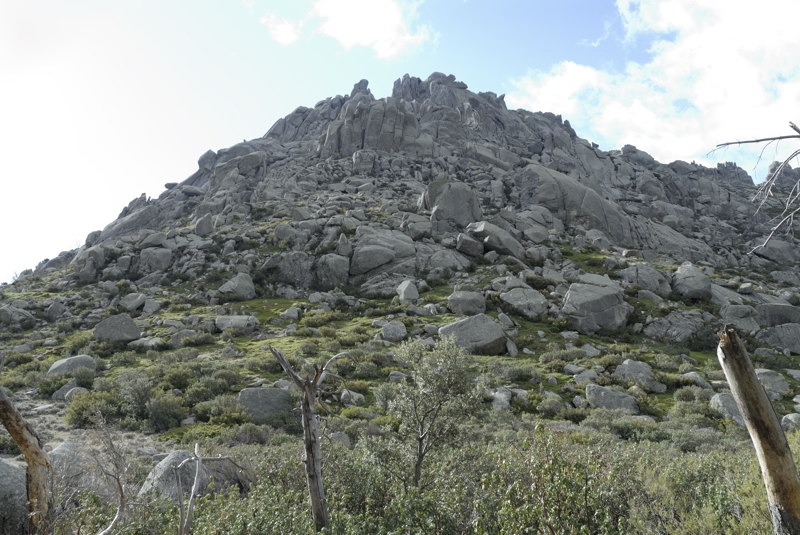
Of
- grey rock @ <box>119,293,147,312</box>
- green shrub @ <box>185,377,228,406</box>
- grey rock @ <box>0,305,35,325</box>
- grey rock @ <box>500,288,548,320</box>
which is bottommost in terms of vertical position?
grey rock @ <box>500,288,548,320</box>

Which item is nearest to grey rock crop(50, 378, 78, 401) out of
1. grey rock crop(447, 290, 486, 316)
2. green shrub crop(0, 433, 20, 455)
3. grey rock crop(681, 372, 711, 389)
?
green shrub crop(0, 433, 20, 455)

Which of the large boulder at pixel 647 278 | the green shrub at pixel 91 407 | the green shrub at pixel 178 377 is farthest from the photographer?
the large boulder at pixel 647 278

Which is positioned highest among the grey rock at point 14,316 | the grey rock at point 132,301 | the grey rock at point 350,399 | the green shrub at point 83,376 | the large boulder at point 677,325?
the grey rock at point 14,316

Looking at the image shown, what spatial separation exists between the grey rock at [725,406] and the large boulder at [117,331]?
30917 millimetres

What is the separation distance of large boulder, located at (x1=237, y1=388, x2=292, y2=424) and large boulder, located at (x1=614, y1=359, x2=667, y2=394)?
15855 mm

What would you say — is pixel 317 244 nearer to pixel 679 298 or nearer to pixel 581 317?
pixel 581 317

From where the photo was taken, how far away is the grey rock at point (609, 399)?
1728 centimetres

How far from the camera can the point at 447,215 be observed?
46.1m

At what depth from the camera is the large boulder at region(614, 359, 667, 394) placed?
19.3 meters

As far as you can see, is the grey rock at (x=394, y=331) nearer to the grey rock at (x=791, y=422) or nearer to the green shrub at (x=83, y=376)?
the green shrub at (x=83, y=376)

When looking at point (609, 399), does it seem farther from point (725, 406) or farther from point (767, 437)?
point (767, 437)

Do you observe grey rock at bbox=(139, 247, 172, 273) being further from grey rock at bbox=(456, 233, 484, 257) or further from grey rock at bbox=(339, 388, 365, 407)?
grey rock at bbox=(339, 388, 365, 407)

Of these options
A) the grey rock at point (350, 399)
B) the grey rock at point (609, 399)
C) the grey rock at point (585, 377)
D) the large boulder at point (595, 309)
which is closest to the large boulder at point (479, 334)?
the grey rock at point (585, 377)

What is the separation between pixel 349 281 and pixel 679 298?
89.2 feet
